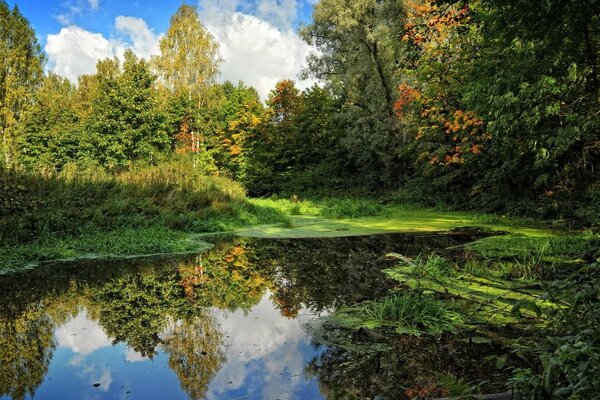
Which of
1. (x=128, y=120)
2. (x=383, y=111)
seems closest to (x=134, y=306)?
(x=383, y=111)

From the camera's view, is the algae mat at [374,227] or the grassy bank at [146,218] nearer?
the grassy bank at [146,218]

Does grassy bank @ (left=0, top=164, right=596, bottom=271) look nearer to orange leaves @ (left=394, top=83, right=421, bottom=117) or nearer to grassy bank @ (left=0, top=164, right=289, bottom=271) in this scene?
grassy bank @ (left=0, top=164, right=289, bottom=271)

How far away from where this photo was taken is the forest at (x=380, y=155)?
4.15m

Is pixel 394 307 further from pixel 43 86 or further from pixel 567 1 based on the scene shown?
pixel 43 86

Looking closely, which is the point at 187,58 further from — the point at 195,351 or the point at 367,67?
the point at 195,351

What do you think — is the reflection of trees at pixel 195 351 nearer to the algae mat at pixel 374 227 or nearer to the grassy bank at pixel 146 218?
the grassy bank at pixel 146 218

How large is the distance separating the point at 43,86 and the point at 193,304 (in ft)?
104

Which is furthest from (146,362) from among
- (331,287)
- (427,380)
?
(331,287)

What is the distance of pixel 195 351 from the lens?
355 cm

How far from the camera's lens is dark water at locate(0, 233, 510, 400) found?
289 cm

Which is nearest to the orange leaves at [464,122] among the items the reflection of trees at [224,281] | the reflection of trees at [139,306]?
the reflection of trees at [224,281]

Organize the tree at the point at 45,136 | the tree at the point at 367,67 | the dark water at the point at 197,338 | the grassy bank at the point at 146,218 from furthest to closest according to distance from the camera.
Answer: the tree at the point at 45,136
the tree at the point at 367,67
the grassy bank at the point at 146,218
the dark water at the point at 197,338

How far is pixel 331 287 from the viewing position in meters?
5.48

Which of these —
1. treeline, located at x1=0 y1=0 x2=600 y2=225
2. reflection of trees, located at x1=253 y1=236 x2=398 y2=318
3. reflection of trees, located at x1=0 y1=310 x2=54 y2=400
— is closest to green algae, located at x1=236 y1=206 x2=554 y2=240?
reflection of trees, located at x1=253 y1=236 x2=398 y2=318
